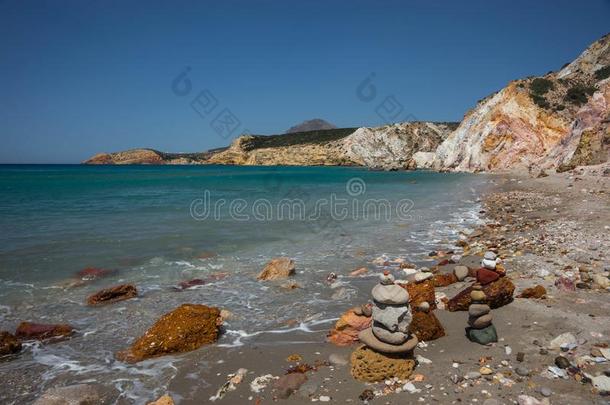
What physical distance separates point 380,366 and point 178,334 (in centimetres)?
350

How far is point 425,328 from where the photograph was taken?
596cm

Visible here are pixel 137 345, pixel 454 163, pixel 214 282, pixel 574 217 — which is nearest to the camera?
pixel 137 345

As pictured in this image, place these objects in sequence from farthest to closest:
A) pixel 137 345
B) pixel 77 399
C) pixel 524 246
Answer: pixel 524 246
pixel 137 345
pixel 77 399

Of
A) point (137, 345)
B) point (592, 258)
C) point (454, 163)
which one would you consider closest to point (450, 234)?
point (592, 258)

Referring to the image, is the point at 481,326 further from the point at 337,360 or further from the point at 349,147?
the point at 349,147

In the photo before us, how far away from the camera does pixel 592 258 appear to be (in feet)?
28.8

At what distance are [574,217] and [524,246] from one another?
5190 millimetres

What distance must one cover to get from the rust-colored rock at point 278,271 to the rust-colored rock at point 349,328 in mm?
4093

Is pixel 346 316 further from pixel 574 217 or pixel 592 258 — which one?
pixel 574 217

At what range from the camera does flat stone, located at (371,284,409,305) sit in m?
5.05

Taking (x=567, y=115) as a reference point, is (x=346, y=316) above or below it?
below

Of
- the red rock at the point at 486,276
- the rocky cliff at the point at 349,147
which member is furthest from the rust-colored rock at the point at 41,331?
the rocky cliff at the point at 349,147

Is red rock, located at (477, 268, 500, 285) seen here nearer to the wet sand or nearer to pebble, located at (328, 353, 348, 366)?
the wet sand

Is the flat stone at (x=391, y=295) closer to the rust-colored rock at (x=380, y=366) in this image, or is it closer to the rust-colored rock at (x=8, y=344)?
the rust-colored rock at (x=380, y=366)
